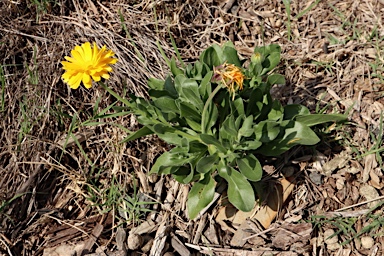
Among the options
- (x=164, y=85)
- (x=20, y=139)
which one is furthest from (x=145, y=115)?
(x=20, y=139)

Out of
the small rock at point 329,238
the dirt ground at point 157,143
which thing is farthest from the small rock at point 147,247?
the small rock at point 329,238

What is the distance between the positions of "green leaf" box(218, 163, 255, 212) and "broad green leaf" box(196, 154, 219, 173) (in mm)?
78

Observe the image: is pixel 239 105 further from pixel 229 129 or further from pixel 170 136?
pixel 170 136

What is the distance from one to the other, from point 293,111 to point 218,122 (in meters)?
0.43

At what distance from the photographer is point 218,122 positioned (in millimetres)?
2809

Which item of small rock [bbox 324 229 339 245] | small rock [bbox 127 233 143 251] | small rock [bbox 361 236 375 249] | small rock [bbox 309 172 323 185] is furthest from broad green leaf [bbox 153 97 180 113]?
small rock [bbox 361 236 375 249]

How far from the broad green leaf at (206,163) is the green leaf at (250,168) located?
0.44 feet

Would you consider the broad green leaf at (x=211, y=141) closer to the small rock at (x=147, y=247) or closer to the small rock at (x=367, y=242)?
the small rock at (x=147, y=247)

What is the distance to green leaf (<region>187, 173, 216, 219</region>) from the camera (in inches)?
105

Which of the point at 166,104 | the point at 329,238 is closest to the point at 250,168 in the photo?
the point at 166,104

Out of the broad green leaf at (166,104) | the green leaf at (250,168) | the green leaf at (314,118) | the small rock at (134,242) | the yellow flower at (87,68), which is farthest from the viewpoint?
the small rock at (134,242)

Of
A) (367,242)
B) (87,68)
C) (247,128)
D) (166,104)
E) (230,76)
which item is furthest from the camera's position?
(367,242)

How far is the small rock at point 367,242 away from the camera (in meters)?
2.74

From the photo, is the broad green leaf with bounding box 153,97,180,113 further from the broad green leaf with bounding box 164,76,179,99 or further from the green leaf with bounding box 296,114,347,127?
the green leaf with bounding box 296,114,347,127
